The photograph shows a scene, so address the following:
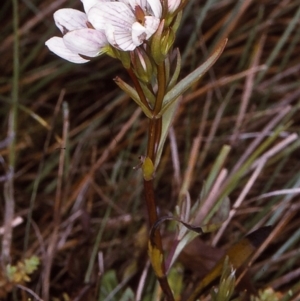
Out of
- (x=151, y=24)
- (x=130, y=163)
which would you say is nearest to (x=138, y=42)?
(x=151, y=24)

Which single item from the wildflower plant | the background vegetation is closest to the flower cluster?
the wildflower plant

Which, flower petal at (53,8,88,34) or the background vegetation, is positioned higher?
flower petal at (53,8,88,34)

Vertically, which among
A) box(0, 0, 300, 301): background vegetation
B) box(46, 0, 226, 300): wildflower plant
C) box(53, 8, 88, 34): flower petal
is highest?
box(53, 8, 88, 34): flower petal

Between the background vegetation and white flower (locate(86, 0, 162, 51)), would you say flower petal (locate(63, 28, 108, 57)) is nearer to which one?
white flower (locate(86, 0, 162, 51))

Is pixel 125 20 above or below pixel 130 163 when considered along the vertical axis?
above

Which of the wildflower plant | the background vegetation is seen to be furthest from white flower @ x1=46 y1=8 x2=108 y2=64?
the background vegetation

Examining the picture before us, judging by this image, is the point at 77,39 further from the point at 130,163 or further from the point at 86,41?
the point at 130,163

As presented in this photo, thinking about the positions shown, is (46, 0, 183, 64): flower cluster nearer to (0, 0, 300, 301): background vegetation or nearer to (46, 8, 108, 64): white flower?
(46, 8, 108, 64): white flower

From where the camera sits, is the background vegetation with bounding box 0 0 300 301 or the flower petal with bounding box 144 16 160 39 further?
the background vegetation with bounding box 0 0 300 301
